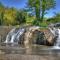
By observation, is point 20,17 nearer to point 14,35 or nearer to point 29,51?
point 14,35

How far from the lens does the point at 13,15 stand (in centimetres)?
4791

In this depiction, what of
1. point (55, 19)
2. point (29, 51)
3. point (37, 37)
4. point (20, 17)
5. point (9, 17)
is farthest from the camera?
point (55, 19)

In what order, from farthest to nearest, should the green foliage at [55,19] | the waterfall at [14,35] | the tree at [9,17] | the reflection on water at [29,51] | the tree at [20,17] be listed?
1. the green foliage at [55,19]
2. the tree at [20,17]
3. the tree at [9,17]
4. the waterfall at [14,35]
5. the reflection on water at [29,51]

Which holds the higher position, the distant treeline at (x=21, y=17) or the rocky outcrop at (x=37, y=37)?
the distant treeline at (x=21, y=17)

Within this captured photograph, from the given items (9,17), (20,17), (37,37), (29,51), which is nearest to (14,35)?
(37,37)

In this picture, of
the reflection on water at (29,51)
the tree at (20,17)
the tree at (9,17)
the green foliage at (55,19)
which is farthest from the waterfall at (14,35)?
the green foliage at (55,19)

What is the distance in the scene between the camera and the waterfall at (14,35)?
3276 centimetres

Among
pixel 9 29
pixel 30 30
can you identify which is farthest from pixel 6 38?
pixel 30 30

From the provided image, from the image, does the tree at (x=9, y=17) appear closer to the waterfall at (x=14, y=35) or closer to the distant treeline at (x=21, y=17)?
the distant treeline at (x=21, y=17)

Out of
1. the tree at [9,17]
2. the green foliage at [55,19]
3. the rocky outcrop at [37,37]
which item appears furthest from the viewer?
the green foliage at [55,19]

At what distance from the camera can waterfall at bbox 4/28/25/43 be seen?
32.8 meters

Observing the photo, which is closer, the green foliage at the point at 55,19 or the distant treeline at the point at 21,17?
the distant treeline at the point at 21,17

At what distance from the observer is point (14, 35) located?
33906 mm

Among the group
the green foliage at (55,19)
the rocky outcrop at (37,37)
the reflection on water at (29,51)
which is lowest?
the reflection on water at (29,51)
